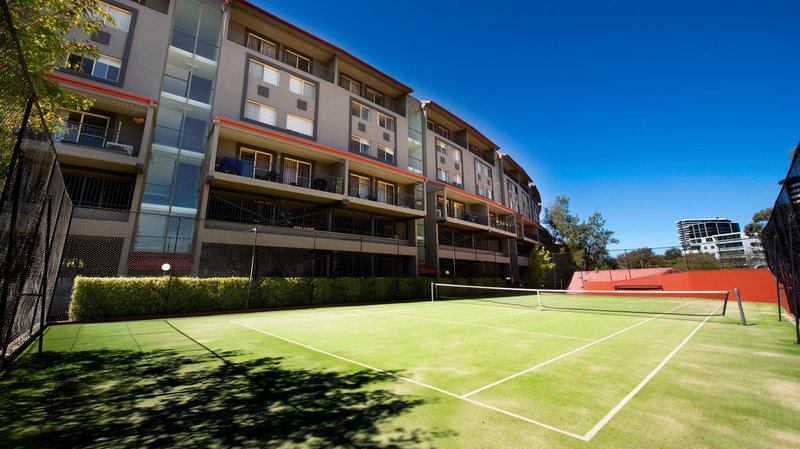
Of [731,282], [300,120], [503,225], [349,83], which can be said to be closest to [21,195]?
[300,120]

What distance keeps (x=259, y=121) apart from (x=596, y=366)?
24474 millimetres

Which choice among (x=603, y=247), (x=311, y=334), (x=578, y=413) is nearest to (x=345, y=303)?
(x=311, y=334)

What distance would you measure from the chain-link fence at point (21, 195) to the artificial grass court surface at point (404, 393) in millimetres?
982

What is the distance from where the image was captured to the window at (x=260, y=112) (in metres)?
22.6

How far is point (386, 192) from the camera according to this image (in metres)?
29.5

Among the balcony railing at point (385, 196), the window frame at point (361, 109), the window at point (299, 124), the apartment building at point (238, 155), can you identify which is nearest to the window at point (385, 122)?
the apartment building at point (238, 155)

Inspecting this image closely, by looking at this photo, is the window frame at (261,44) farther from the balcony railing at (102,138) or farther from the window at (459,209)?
the window at (459,209)

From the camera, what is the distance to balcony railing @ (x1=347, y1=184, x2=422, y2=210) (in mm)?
26602

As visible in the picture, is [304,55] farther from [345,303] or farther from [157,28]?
[345,303]

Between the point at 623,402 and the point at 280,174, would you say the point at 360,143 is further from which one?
the point at 623,402

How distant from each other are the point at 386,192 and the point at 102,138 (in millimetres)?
19633

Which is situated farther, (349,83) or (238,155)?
(349,83)

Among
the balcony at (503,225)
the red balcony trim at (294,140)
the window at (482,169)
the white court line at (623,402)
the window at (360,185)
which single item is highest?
the window at (482,169)

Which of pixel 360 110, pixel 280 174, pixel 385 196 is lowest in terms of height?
pixel 280 174
